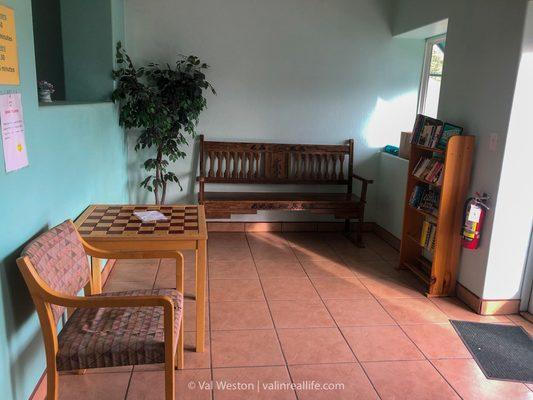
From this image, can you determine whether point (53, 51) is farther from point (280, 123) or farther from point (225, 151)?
point (280, 123)

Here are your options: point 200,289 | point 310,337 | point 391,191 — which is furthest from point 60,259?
point 391,191

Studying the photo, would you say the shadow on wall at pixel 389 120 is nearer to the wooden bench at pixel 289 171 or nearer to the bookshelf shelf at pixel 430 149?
the wooden bench at pixel 289 171

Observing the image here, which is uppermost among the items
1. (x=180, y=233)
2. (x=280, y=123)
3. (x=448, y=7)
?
(x=448, y=7)

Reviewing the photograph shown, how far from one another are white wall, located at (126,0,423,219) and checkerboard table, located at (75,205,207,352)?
6.49ft

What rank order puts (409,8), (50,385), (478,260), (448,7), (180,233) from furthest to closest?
(409,8), (448,7), (478,260), (180,233), (50,385)

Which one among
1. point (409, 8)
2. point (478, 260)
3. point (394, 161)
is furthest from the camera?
point (394, 161)

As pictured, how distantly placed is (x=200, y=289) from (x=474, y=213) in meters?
1.89

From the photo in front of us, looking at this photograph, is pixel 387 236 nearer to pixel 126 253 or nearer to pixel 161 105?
pixel 161 105

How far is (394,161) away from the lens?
4469mm

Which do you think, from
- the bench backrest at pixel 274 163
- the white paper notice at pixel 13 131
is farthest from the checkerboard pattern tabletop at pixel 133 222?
the bench backrest at pixel 274 163

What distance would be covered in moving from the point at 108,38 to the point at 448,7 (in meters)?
2.73

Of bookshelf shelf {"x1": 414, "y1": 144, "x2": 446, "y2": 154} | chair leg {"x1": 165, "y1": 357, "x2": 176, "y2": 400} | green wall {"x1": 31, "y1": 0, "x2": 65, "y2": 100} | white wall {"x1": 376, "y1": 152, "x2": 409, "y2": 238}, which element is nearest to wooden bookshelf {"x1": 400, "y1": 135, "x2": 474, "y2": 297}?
bookshelf shelf {"x1": 414, "y1": 144, "x2": 446, "y2": 154}

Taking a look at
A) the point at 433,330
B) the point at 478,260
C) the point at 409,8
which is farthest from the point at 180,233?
the point at 409,8

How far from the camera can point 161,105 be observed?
3.95 m
